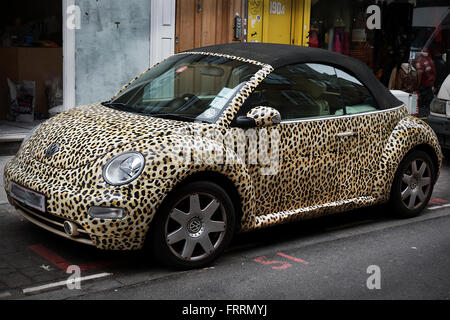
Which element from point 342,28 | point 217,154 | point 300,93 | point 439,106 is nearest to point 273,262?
point 217,154

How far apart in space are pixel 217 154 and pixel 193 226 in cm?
60

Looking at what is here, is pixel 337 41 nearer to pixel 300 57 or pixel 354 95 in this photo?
pixel 354 95

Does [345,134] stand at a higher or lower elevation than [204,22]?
lower

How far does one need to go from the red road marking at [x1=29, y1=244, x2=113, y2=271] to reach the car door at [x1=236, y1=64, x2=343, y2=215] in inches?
57.3

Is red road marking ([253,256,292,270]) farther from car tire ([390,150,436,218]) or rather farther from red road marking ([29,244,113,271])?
car tire ([390,150,436,218])

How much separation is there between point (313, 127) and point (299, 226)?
1293mm

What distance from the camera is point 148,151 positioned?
5.16 m

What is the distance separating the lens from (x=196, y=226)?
5.44 m

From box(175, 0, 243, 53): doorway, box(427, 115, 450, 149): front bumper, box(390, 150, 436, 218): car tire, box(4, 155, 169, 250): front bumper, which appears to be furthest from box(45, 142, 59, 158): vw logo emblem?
box(427, 115, 450, 149): front bumper

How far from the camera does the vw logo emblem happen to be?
216 inches

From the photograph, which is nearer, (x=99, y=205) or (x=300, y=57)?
(x=99, y=205)

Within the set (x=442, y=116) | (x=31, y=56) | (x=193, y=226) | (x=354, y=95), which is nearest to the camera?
(x=193, y=226)

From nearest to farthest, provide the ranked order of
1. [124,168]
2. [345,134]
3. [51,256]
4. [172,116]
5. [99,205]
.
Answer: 1. [99,205]
2. [124,168]
3. [51,256]
4. [172,116]
5. [345,134]

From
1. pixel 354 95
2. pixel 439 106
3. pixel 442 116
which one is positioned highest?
pixel 354 95
